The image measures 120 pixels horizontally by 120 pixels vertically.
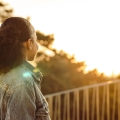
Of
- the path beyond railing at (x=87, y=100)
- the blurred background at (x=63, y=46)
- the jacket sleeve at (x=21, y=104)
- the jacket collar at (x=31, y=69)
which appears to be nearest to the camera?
the jacket sleeve at (x=21, y=104)

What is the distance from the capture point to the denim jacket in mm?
1919

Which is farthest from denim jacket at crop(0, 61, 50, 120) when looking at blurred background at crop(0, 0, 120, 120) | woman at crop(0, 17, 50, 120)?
blurred background at crop(0, 0, 120, 120)

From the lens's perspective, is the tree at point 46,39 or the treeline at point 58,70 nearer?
the treeline at point 58,70

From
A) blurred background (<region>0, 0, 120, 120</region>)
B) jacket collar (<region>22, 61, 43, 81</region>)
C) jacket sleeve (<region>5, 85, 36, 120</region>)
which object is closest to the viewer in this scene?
jacket sleeve (<region>5, 85, 36, 120</region>)

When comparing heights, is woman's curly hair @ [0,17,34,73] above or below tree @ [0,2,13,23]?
below

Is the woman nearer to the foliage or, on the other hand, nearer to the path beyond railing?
the path beyond railing

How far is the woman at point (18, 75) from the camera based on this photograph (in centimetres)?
193

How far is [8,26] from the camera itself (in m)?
2.05

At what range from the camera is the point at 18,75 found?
2.00 meters

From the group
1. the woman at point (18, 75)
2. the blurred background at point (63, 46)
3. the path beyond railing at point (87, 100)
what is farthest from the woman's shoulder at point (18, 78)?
the blurred background at point (63, 46)

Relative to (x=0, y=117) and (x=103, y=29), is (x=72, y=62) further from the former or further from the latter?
(x=0, y=117)

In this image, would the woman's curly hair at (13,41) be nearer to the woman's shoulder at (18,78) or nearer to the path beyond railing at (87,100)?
the woman's shoulder at (18,78)

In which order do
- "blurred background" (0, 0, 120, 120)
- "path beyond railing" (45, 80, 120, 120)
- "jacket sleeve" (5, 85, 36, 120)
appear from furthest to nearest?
"blurred background" (0, 0, 120, 120), "path beyond railing" (45, 80, 120, 120), "jacket sleeve" (5, 85, 36, 120)

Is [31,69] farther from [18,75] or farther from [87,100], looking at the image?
[87,100]
